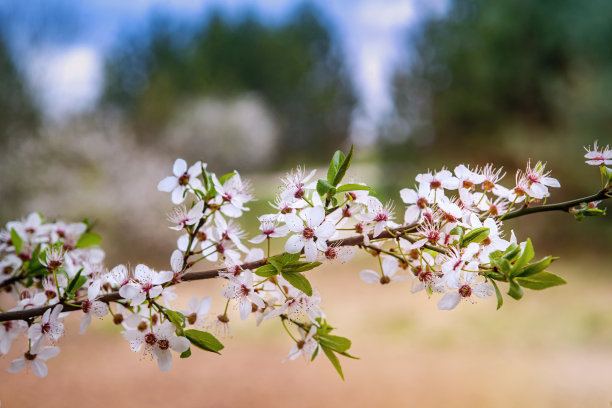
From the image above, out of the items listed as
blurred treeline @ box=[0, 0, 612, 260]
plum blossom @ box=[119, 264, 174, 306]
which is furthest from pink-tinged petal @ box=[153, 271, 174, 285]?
blurred treeline @ box=[0, 0, 612, 260]

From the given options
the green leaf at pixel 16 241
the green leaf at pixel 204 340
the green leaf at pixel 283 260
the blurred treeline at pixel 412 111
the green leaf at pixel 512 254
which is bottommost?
the green leaf at pixel 204 340

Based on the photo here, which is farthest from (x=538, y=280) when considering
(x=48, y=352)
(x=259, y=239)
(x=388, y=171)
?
(x=388, y=171)

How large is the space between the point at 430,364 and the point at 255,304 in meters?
2.26

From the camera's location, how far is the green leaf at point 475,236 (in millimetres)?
381

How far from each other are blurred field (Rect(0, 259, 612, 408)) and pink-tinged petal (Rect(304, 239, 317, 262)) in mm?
1446

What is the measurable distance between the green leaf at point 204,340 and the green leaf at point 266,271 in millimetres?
64

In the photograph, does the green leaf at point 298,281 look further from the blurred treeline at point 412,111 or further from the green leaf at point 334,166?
the blurred treeline at point 412,111

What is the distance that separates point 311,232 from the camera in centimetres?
40

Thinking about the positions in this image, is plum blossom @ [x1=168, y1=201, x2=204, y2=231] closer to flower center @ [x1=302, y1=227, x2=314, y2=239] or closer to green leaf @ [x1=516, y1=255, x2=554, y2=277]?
flower center @ [x1=302, y1=227, x2=314, y2=239]

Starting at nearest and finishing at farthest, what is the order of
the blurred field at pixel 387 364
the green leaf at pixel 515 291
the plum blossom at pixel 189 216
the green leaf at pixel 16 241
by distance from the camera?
1. the green leaf at pixel 515 291
2. the plum blossom at pixel 189 216
3. the green leaf at pixel 16 241
4. the blurred field at pixel 387 364

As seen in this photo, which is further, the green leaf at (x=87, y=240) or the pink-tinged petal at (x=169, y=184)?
the green leaf at (x=87, y=240)

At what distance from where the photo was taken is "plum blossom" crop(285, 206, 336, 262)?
390mm

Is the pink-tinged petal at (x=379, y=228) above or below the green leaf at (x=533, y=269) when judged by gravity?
above

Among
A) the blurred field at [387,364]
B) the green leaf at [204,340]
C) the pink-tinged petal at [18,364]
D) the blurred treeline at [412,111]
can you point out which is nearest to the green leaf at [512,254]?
the green leaf at [204,340]
